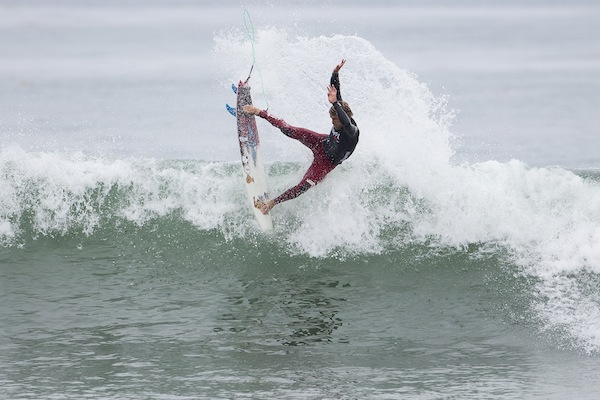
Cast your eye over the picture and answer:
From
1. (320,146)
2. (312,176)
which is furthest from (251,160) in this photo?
(320,146)

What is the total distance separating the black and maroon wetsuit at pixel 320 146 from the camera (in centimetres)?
1015

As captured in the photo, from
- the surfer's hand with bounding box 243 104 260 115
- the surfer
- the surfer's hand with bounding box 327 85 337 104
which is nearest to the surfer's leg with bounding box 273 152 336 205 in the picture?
the surfer

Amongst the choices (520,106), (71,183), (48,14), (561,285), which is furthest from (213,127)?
(48,14)

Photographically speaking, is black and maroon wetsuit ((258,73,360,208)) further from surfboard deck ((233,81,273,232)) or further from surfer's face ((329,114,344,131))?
surfboard deck ((233,81,273,232))

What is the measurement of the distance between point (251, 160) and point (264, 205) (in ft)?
2.12

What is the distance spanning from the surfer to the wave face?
0.63 meters

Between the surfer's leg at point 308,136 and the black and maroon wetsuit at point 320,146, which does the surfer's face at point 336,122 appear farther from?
the surfer's leg at point 308,136

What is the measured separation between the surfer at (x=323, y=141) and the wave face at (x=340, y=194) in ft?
2.07

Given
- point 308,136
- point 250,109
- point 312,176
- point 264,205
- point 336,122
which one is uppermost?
point 250,109

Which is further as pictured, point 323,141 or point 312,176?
point 312,176

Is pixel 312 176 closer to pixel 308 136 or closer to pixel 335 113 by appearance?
pixel 308 136

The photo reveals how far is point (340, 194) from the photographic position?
1138 cm

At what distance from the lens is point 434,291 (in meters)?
10.3

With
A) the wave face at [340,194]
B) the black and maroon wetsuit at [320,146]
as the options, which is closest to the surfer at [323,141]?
the black and maroon wetsuit at [320,146]
